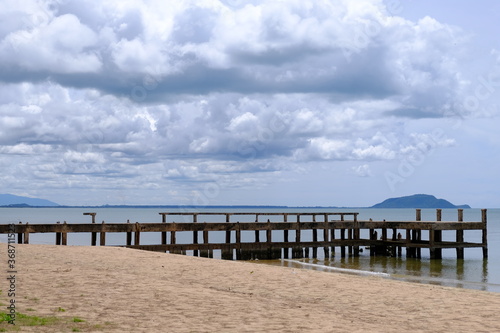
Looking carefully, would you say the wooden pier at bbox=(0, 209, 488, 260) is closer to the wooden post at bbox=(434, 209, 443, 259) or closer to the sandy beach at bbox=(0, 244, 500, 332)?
the wooden post at bbox=(434, 209, 443, 259)

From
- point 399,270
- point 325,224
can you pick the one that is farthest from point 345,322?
point 325,224

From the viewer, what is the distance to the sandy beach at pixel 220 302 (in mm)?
11305

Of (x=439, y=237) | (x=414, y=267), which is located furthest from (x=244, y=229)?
(x=439, y=237)

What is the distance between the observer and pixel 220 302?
45.1 ft

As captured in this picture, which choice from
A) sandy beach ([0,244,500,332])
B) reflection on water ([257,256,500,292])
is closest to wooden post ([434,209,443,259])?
reflection on water ([257,256,500,292])

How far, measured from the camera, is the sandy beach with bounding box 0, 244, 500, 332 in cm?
1130

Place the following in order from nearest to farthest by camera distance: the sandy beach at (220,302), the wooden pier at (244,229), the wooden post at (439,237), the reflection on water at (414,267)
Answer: the sandy beach at (220,302) < the reflection on water at (414,267) < the wooden pier at (244,229) < the wooden post at (439,237)

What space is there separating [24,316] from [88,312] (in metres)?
1.34

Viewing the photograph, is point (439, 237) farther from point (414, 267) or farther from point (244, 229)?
point (244, 229)

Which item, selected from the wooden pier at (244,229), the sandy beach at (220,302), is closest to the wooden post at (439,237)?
the wooden pier at (244,229)

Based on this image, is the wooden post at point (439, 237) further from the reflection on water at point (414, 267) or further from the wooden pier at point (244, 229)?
the reflection on water at point (414, 267)

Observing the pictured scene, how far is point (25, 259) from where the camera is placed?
Result: 20.3 metres

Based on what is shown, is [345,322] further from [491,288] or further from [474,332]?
[491,288]

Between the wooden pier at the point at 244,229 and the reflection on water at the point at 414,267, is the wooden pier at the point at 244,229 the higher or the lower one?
the higher one
